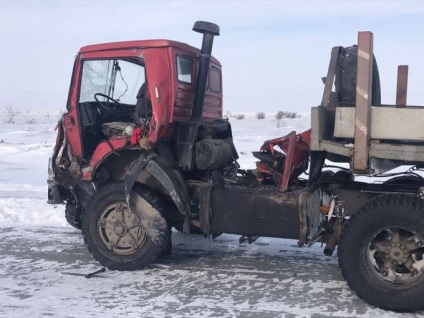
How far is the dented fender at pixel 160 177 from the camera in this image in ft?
21.6

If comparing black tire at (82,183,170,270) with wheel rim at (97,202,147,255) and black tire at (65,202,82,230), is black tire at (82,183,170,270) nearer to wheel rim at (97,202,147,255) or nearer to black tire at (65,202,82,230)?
wheel rim at (97,202,147,255)

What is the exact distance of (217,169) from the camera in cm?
730

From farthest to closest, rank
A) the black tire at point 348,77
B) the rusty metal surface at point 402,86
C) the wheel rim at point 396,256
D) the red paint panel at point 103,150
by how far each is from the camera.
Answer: the red paint panel at point 103,150, the rusty metal surface at point 402,86, the black tire at point 348,77, the wheel rim at point 396,256

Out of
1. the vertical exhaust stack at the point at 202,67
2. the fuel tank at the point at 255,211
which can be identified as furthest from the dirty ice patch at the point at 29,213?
the fuel tank at the point at 255,211

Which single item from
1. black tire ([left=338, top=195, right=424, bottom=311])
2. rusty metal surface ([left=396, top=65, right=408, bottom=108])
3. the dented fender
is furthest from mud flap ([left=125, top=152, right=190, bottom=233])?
rusty metal surface ([left=396, top=65, right=408, bottom=108])

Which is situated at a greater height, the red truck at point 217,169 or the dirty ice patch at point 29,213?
the red truck at point 217,169

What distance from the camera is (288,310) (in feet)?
17.6

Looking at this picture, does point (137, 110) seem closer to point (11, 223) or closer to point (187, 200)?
point (187, 200)

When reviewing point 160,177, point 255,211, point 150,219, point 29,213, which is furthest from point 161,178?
point 29,213

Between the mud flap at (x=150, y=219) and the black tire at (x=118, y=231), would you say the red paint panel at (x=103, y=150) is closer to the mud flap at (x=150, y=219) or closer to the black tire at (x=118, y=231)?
the black tire at (x=118, y=231)

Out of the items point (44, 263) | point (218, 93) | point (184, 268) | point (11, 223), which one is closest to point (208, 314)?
point (184, 268)

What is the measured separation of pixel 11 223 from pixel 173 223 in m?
3.89

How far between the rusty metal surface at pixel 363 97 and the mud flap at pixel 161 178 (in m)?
2.15

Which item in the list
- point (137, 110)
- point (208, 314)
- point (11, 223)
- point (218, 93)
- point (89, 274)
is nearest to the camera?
point (208, 314)
